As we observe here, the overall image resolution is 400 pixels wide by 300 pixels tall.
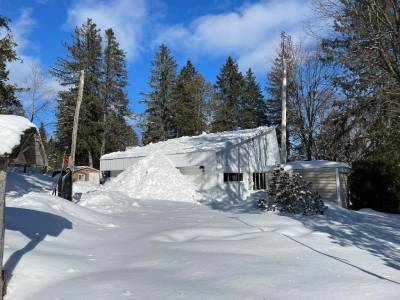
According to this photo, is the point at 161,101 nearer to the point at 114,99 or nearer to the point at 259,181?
the point at 114,99

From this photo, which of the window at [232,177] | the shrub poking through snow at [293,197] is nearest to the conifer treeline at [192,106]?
the window at [232,177]

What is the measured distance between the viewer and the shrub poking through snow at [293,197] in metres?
16.1

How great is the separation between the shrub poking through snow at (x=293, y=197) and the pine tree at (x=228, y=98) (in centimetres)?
3079

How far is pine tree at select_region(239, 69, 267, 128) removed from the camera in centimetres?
4941

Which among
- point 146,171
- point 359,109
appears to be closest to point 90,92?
point 146,171

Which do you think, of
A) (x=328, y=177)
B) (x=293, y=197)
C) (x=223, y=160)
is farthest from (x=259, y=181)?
(x=293, y=197)

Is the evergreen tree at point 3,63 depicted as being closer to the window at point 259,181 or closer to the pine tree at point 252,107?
the window at point 259,181

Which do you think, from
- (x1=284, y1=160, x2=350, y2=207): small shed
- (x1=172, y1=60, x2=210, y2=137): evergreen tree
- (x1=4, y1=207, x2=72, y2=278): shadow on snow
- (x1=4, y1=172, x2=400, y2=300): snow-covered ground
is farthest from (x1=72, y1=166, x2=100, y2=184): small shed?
(x1=4, y1=207, x2=72, y2=278): shadow on snow

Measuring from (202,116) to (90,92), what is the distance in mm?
13968

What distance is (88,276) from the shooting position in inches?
238

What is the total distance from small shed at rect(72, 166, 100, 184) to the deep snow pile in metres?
14.3

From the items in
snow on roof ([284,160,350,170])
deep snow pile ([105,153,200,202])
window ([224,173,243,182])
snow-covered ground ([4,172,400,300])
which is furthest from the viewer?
window ([224,173,243,182])

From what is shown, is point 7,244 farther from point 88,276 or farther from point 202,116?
point 202,116

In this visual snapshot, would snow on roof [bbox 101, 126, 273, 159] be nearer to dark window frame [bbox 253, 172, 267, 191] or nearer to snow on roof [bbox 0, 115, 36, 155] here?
dark window frame [bbox 253, 172, 267, 191]
